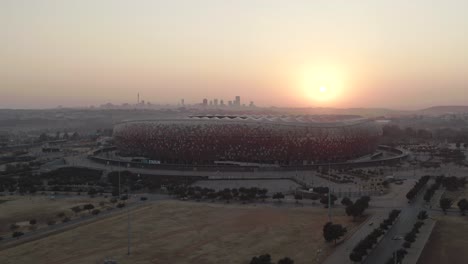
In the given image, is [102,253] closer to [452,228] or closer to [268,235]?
[268,235]

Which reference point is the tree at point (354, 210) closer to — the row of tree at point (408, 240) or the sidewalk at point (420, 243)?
the row of tree at point (408, 240)

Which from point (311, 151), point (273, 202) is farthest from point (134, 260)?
point (311, 151)

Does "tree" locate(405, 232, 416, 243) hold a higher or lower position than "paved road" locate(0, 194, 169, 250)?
higher

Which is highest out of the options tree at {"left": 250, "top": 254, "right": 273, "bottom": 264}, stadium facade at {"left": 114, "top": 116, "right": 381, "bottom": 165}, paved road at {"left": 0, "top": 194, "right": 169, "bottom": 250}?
stadium facade at {"left": 114, "top": 116, "right": 381, "bottom": 165}

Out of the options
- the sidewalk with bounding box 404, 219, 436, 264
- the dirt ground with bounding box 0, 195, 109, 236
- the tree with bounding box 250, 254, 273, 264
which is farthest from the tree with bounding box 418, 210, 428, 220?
the dirt ground with bounding box 0, 195, 109, 236

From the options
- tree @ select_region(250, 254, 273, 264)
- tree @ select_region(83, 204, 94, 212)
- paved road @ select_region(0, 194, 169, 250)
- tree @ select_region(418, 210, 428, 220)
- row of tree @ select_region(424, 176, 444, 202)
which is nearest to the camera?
tree @ select_region(250, 254, 273, 264)

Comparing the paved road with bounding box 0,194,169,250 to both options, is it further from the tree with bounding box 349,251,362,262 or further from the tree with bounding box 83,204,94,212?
the tree with bounding box 349,251,362,262

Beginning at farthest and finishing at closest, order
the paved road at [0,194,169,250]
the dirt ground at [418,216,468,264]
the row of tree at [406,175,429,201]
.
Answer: the row of tree at [406,175,429,201] < the paved road at [0,194,169,250] < the dirt ground at [418,216,468,264]
